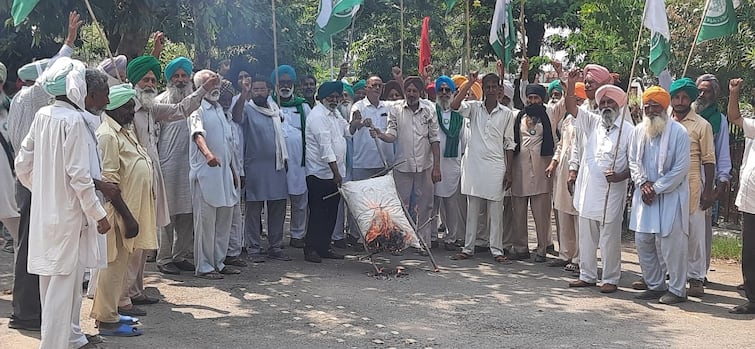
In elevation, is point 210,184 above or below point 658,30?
below

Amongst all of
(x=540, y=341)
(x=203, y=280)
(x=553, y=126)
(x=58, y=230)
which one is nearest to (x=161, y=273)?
(x=203, y=280)

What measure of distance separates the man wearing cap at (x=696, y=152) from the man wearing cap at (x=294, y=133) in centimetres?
398

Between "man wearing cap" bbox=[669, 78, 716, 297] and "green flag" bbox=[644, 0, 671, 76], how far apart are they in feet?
2.62

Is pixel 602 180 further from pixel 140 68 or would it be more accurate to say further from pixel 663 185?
pixel 140 68

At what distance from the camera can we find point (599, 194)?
23.4 feet

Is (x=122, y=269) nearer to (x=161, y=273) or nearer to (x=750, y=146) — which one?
(x=161, y=273)

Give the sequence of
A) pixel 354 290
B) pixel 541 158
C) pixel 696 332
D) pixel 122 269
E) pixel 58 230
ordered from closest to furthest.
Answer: pixel 58 230 → pixel 122 269 → pixel 696 332 → pixel 354 290 → pixel 541 158

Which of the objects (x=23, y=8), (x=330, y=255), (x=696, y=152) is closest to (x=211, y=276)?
(x=330, y=255)

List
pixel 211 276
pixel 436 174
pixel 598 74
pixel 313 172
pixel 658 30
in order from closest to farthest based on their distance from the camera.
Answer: pixel 598 74
pixel 211 276
pixel 658 30
pixel 313 172
pixel 436 174

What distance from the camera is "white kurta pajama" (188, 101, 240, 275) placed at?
289 inches

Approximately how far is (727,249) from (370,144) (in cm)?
446

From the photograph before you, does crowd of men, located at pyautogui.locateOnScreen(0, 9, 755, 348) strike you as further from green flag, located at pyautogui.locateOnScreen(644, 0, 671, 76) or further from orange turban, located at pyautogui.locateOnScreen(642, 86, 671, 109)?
green flag, located at pyautogui.locateOnScreen(644, 0, 671, 76)

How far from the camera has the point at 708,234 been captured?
24.6 feet

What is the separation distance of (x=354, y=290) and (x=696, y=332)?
2953 mm
